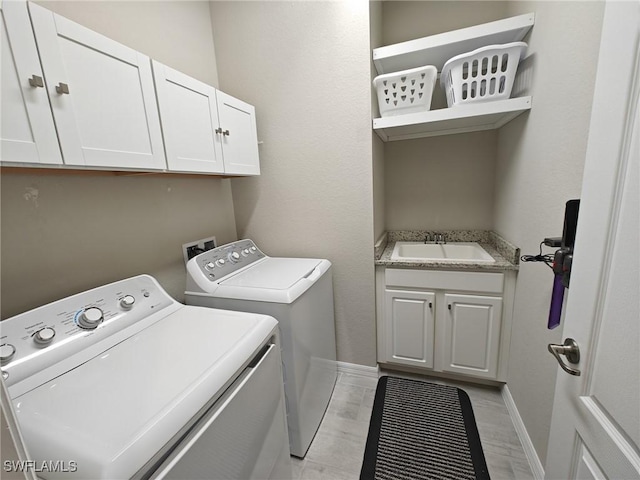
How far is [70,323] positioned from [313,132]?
1.54 meters

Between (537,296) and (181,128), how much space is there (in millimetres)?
1832

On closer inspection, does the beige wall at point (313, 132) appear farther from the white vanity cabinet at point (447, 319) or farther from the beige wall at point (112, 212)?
the beige wall at point (112, 212)

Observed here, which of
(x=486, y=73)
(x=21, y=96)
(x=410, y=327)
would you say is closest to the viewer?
(x=21, y=96)

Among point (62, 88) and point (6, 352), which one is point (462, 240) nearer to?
point (62, 88)

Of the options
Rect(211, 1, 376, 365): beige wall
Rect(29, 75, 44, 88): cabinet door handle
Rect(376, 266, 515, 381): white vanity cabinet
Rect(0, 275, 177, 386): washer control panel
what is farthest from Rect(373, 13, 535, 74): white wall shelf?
Rect(0, 275, 177, 386): washer control panel

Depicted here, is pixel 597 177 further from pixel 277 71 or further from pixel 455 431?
pixel 277 71

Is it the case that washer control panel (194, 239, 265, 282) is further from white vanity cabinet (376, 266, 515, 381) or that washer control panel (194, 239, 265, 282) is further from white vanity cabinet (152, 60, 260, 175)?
white vanity cabinet (376, 266, 515, 381)

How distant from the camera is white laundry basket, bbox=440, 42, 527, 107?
4.54ft

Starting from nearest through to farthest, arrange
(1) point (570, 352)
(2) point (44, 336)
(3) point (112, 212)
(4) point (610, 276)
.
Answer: (4) point (610, 276), (1) point (570, 352), (2) point (44, 336), (3) point (112, 212)

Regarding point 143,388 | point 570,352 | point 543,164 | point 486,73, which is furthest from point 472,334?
point 143,388

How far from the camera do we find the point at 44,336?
2.89 ft

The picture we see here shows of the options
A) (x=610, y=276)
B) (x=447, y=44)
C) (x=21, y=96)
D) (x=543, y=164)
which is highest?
(x=447, y=44)

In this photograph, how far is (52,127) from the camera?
0.82m

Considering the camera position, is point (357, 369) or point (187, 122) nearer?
point (187, 122)
